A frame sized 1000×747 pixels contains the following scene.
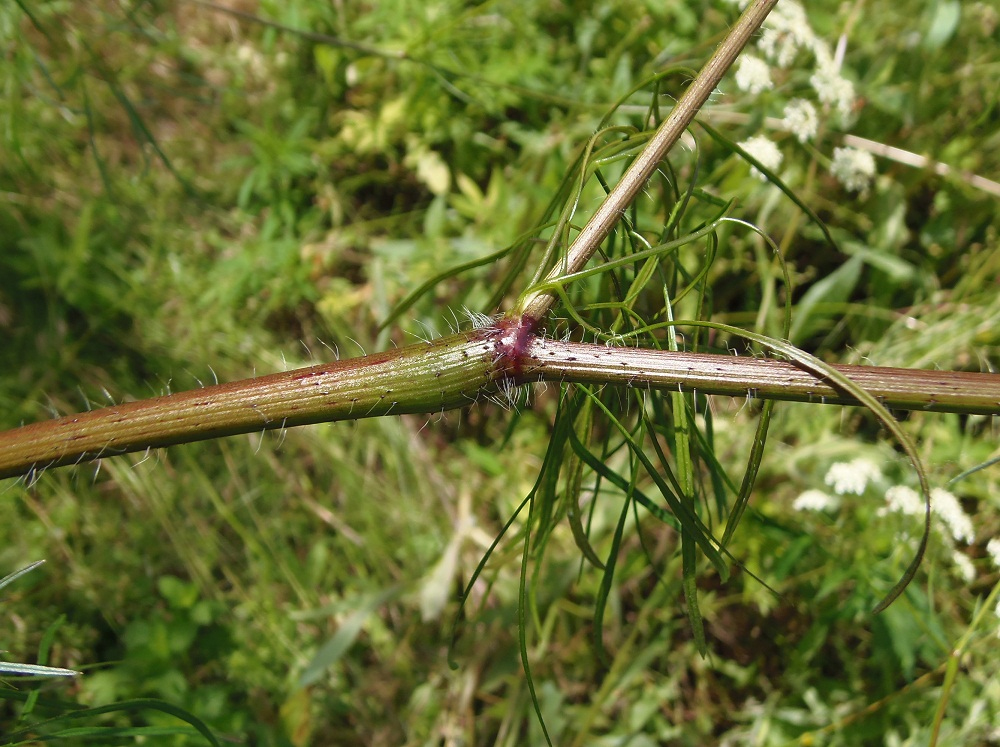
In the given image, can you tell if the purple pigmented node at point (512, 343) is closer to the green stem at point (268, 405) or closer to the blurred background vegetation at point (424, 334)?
the green stem at point (268, 405)

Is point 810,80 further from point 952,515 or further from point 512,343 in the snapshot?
point 512,343

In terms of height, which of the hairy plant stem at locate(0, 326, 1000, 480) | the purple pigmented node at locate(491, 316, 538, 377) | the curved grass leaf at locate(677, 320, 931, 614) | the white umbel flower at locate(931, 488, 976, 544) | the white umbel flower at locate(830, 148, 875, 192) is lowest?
the curved grass leaf at locate(677, 320, 931, 614)

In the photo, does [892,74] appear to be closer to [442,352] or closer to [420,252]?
[420,252]

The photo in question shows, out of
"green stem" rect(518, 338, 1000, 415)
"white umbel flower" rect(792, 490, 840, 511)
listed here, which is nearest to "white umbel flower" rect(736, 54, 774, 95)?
"white umbel flower" rect(792, 490, 840, 511)

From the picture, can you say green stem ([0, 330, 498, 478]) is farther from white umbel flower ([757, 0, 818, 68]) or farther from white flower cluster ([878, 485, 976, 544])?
white umbel flower ([757, 0, 818, 68])

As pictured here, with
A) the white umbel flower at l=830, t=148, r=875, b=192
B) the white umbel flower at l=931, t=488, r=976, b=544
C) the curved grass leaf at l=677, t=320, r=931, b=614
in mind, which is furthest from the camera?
the white umbel flower at l=830, t=148, r=875, b=192

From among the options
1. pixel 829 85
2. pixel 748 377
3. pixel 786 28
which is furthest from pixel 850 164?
pixel 748 377

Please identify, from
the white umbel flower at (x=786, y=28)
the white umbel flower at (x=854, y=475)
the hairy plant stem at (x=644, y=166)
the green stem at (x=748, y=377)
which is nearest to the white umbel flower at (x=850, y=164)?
the white umbel flower at (x=786, y=28)
